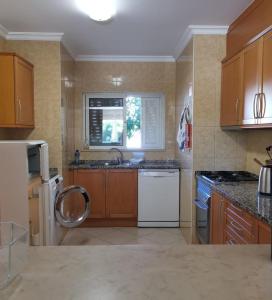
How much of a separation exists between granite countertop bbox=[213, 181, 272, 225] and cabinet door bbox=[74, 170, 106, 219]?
1996 millimetres

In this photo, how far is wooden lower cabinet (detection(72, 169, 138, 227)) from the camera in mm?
4363

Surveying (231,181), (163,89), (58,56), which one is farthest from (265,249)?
(163,89)

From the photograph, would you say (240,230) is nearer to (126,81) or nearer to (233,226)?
(233,226)

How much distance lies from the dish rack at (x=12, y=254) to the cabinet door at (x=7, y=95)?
2443mm

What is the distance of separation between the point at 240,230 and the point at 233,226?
0.15m

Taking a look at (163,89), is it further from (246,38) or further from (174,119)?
(246,38)

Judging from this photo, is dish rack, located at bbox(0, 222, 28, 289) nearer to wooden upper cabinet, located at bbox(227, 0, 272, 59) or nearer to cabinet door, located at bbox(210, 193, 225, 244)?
cabinet door, located at bbox(210, 193, 225, 244)

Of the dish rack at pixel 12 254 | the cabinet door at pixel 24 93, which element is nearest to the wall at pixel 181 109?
the cabinet door at pixel 24 93

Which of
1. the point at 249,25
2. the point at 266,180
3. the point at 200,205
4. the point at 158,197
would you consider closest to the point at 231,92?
the point at 249,25

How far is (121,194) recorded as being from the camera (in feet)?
14.5

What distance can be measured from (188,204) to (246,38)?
195 centimetres

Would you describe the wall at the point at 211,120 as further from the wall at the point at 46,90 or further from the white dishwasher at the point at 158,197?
the wall at the point at 46,90

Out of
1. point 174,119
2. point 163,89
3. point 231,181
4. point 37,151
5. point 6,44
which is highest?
point 6,44

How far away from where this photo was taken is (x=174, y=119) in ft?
15.9
